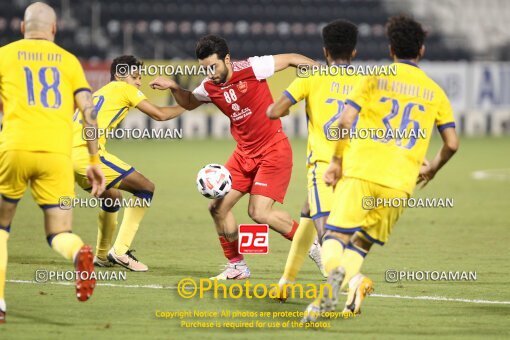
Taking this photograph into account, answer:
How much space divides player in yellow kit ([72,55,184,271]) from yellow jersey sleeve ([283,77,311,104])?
258 centimetres

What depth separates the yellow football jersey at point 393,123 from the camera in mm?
6949

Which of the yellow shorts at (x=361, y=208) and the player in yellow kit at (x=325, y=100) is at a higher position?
the player in yellow kit at (x=325, y=100)

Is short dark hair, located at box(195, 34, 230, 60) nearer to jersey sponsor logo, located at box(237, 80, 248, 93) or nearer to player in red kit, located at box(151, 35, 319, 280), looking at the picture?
player in red kit, located at box(151, 35, 319, 280)

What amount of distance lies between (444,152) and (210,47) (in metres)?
2.67

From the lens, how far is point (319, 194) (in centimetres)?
798

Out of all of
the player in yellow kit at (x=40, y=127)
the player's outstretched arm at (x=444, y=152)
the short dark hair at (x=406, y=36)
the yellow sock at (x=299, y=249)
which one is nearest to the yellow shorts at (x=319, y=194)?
the yellow sock at (x=299, y=249)

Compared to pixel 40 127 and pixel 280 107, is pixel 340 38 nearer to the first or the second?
pixel 280 107

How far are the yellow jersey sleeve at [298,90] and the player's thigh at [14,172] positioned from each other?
195cm

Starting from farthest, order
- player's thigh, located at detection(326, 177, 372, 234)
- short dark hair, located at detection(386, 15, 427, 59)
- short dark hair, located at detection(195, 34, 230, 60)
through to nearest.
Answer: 1. short dark hair, located at detection(195, 34, 230, 60)
2. short dark hair, located at detection(386, 15, 427, 59)
3. player's thigh, located at detection(326, 177, 372, 234)

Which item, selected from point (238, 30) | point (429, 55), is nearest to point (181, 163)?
point (238, 30)

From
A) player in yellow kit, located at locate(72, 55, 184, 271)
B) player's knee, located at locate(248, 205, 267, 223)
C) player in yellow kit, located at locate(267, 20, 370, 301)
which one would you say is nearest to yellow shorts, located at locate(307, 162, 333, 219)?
player in yellow kit, located at locate(267, 20, 370, 301)

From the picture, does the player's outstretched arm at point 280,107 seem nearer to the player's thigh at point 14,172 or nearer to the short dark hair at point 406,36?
the short dark hair at point 406,36

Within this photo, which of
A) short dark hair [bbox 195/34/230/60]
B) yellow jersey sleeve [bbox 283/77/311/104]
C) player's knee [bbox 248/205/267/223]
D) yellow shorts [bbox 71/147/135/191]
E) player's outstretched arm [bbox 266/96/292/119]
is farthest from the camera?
yellow shorts [bbox 71/147/135/191]

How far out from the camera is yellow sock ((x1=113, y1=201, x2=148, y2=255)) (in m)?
Answer: 10.1
